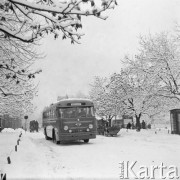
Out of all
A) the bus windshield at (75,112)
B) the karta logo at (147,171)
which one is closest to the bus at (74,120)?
the bus windshield at (75,112)

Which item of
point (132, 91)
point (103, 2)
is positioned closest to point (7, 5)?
point (103, 2)

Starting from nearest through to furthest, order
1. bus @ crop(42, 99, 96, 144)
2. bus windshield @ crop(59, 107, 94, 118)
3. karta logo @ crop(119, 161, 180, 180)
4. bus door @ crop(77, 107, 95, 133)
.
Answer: karta logo @ crop(119, 161, 180, 180) → bus @ crop(42, 99, 96, 144) → bus door @ crop(77, 107, 95, 133) → bus windshield @ crop(59, 107, 94, 118)

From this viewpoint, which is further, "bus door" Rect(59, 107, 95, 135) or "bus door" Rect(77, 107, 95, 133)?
"bus door" Rect(77, 107, 95, 133)

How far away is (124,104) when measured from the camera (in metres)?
42.2

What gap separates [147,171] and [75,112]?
38.2 feet

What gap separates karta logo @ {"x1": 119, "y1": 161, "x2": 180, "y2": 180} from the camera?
892cm

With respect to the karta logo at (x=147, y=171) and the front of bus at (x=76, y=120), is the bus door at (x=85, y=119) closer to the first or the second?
the front of bus at (x=76, y=120)

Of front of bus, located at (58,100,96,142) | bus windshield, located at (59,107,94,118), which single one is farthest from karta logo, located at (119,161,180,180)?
bus windshield, located at (59,107,94,118)

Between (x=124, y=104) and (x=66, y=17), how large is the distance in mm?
37076

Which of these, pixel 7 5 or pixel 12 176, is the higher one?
pixel 7 5

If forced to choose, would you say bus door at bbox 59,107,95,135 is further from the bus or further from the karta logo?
the karta logo

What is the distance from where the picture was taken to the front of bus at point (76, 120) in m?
20.5

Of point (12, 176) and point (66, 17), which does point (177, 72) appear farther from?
point (66, 17)

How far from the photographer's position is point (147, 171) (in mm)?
9711
